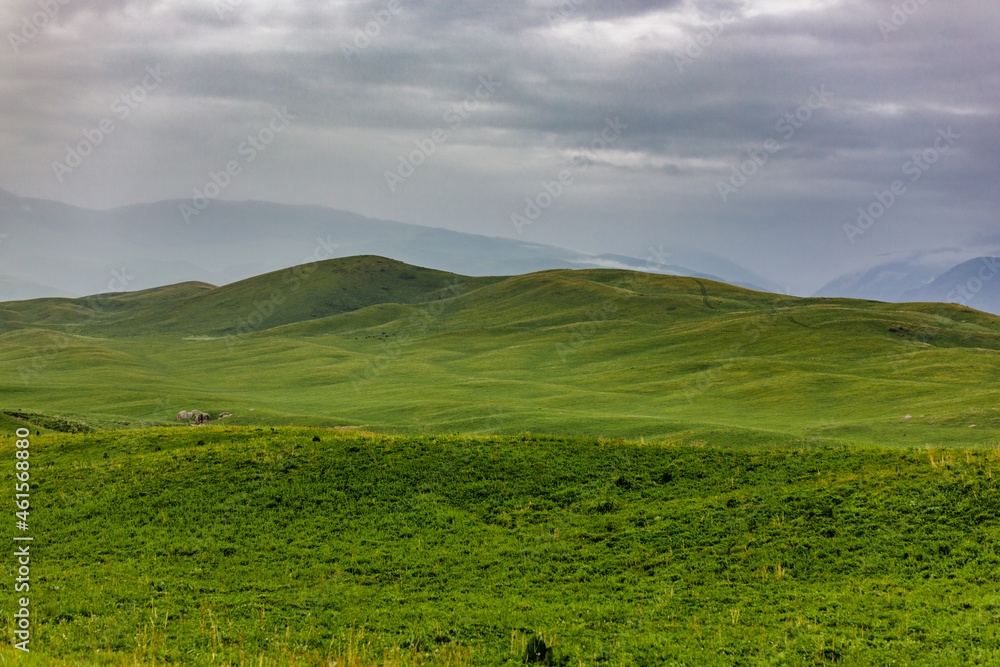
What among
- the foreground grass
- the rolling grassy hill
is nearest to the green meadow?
the foreground grass

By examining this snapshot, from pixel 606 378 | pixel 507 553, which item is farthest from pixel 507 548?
pixel 606 378

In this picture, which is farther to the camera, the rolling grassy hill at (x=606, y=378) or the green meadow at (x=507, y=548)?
the rolling grassy hill at (x=606, y=378)

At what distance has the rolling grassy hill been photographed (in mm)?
57156

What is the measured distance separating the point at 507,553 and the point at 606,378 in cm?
7578

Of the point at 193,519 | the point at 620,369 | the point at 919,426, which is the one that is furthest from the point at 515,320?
the point at 193,519

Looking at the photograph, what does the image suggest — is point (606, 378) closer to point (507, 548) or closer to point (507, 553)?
point (507, 548)

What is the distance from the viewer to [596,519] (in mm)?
24766

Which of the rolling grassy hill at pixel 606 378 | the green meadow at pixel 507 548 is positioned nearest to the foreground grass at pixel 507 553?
the green meadow at pixel 507 548

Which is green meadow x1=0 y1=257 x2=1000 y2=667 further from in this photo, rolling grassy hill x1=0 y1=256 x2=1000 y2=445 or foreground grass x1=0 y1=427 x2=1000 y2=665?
rolling grassy hill x1=0 y1=256 x2=1000 y2=445

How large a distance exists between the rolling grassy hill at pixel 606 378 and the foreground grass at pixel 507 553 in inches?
883

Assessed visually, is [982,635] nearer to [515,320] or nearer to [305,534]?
[305,534]

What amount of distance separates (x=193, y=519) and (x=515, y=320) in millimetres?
164893

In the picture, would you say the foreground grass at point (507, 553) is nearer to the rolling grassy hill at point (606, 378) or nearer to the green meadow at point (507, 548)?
the green meadow at point (507, 548)

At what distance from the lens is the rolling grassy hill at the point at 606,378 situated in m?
57.2
